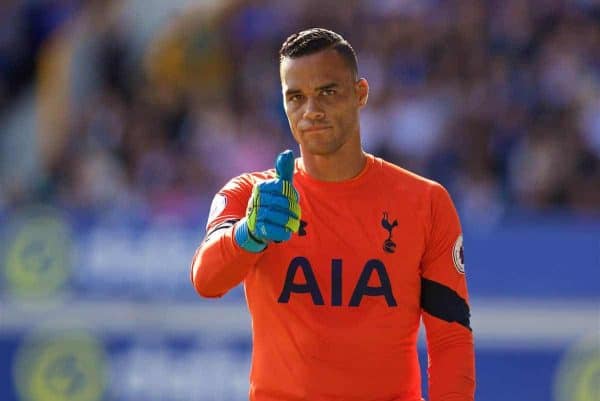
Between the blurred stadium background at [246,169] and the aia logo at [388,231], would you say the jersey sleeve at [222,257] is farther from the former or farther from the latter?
the blurred stadium background at [246,169]

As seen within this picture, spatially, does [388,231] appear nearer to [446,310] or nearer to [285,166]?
[446,310]

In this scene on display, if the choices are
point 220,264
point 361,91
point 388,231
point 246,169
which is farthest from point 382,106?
point 220,264

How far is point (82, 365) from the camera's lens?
372 inches

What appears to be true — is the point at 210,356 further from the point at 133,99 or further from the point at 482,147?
the point at 133,99

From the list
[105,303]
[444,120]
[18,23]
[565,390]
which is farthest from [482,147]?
[18,23]

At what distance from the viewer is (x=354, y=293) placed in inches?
165

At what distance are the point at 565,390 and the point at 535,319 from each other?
1.70 feet

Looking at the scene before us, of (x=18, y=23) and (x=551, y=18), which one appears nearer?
(x=551, y=18)

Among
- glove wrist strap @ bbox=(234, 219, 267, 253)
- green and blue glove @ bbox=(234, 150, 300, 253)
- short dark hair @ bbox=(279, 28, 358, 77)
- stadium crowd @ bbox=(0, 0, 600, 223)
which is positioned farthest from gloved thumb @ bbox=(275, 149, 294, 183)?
stadium crowd @ bbox=(0, 0, 600, 223)

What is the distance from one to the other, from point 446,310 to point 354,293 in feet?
1.10

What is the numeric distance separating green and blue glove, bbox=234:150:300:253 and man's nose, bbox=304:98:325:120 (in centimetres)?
32

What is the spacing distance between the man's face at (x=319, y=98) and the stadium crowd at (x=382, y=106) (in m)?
4.85

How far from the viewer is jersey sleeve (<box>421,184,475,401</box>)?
4215mm

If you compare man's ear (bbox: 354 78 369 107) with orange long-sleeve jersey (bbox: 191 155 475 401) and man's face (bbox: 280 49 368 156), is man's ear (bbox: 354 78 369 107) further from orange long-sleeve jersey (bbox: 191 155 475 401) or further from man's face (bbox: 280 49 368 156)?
orange long-sleeve jersey (bbox: 191 155 475 401)
